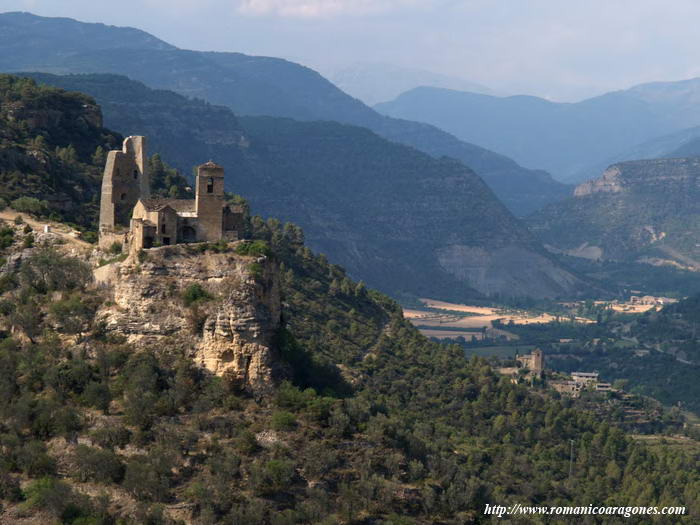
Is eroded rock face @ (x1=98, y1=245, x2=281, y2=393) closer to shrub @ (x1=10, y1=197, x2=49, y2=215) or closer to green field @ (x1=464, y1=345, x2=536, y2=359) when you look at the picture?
shrub @ (x1=10, y1=197, x2=49, y2=215)

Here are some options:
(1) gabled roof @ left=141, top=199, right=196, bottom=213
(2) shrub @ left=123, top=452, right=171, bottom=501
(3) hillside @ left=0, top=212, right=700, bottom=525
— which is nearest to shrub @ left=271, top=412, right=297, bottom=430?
(3) hillside @ left=0, top=212, right=700, bottom=525

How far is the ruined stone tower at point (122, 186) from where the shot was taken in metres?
64.1

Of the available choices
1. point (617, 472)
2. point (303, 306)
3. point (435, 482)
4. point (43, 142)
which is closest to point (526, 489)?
point (617, 472)

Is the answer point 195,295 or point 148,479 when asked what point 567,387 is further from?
point 148,479

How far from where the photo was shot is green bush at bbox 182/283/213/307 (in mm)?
56438

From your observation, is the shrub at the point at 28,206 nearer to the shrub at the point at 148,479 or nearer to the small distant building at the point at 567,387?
the shrub at the point at 148,479

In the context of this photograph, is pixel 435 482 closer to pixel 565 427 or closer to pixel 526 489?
pixel 526 489

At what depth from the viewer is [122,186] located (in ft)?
213

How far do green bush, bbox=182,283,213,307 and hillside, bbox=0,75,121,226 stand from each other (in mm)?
21054

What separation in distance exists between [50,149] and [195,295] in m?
41.3

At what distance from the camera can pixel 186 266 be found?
188 ft

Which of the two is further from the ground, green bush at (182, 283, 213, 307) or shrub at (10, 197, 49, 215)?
shrub at (10, 197, 49, 215)

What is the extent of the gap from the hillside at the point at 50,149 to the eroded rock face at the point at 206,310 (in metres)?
19.2

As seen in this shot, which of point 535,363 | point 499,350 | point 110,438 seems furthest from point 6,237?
point 499,350
